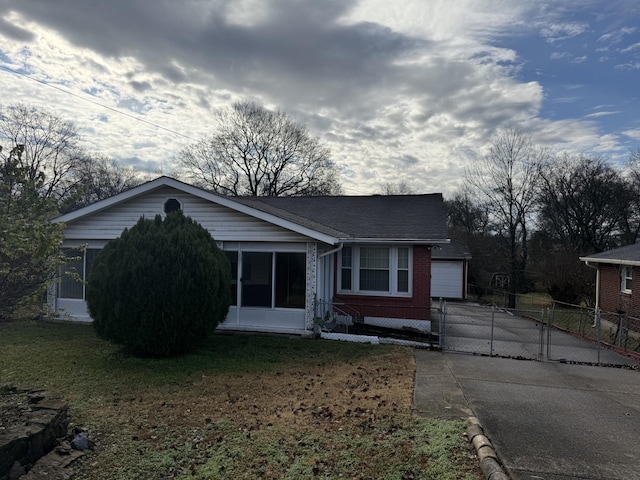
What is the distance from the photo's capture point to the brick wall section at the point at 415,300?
12070mm

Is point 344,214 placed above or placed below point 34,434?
above

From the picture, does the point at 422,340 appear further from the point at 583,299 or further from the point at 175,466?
the point at 583,299

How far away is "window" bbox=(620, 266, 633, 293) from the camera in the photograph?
14.7m

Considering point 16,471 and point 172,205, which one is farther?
point 172,205

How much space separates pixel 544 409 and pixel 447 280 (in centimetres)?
2122

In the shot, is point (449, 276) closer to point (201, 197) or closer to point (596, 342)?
point (596, 342)

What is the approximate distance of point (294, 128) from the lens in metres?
38.2

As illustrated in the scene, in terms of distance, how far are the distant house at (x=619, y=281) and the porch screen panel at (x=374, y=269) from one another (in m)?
7.93

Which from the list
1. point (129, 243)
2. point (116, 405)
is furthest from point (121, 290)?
point (116, 405)

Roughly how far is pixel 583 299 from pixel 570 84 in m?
14.1

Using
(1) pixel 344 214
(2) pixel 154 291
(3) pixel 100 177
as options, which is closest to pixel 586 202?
(1) pixel 344 214

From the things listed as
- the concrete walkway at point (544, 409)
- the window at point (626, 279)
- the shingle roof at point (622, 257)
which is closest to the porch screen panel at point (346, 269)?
the concrete walkway at point (544, 409)

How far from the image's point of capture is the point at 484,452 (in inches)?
160

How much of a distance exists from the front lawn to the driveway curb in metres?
0.10
